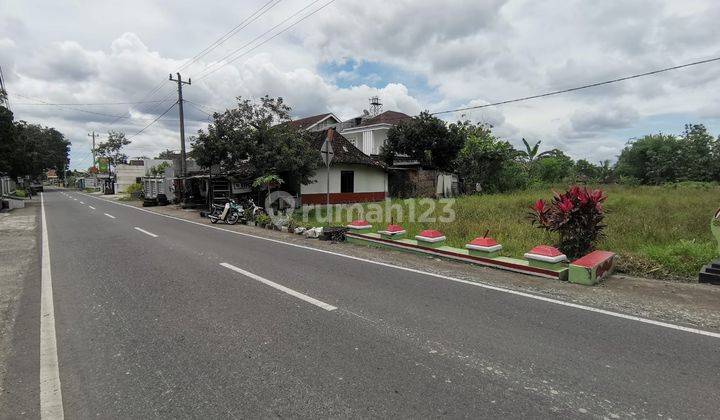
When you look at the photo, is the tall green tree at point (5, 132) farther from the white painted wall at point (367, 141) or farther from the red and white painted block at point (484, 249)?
the red and white painted block at point (484, 249)

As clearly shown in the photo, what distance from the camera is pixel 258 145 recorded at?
1827 cm

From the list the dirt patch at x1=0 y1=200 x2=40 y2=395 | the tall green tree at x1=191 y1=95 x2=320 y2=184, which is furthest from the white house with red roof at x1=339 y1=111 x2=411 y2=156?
the dirt patch at x1=0 y1=200 x2=40 y2=395

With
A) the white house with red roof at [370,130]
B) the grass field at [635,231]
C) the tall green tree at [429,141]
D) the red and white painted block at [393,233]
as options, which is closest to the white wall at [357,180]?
the tall green tree at [429,141]

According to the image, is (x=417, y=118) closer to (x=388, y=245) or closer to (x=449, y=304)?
(x=388, y=245)

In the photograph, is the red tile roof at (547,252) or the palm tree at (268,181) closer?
the red tile roof at (547,252)

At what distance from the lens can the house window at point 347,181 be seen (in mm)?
22750

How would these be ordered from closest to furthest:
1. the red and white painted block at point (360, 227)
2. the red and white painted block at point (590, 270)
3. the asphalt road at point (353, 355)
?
the asphalt road at point (353, 355), the red and white painted block at point (590, 270), the red and white painted block at point (360, 227)

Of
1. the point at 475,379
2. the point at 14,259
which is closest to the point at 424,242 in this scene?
the point at 475,379

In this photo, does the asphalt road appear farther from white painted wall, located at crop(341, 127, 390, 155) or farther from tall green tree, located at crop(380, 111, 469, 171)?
white painted wall, located at crop(341, 127, 390, 155)

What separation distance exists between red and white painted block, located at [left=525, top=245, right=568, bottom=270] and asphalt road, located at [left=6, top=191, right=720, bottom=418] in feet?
5.18

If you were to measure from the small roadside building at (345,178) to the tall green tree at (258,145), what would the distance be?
70.7 inches

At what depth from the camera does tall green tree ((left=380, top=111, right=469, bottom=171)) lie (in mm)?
26844

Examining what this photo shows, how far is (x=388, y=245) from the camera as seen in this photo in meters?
10.0

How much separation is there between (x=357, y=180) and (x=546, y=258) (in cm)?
1747
